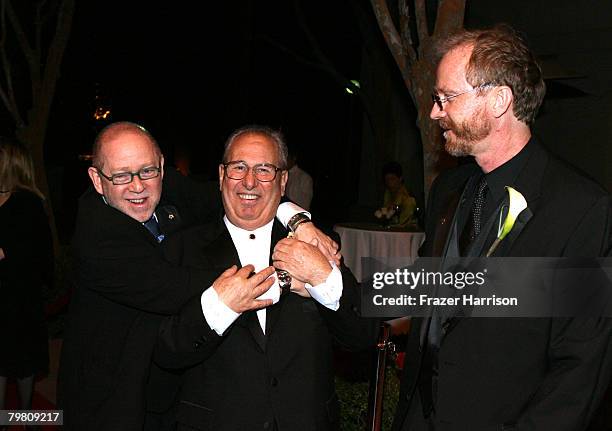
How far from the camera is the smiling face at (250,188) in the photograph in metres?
2.40

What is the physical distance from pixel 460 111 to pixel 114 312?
1.41 m

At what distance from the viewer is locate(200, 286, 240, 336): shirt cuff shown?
209 cm

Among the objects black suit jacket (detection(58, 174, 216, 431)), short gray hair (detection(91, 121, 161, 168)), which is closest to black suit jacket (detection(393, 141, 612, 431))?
black suit jacket (detection(58, 174, 216, 431))

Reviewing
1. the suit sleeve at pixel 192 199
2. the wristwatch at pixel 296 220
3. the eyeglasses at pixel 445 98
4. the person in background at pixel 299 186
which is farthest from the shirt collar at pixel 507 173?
the person in background at pixel 299 186

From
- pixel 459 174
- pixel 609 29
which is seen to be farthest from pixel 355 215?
pixel 459 174

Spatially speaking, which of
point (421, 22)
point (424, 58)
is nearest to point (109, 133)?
point (424, 58)

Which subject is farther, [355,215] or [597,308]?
[355,215]

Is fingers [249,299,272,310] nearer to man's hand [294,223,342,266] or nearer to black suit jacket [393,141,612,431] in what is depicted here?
man's hand [294,223,342,266]

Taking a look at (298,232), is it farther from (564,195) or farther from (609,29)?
(609,29)

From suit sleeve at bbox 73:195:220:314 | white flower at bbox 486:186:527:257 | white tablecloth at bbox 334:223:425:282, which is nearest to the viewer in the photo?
white flower at bbox 486:186:527:257

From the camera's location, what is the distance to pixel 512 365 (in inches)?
75.0

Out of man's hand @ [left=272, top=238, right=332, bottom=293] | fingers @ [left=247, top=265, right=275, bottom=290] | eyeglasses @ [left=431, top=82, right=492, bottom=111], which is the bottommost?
fingers @ [left=247, top=265, right=275, bottom=290]

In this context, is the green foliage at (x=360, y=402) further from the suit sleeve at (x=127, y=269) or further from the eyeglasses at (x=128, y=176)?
the eyeglasses at (x=128, y=176)

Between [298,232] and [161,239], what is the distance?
0.57m
